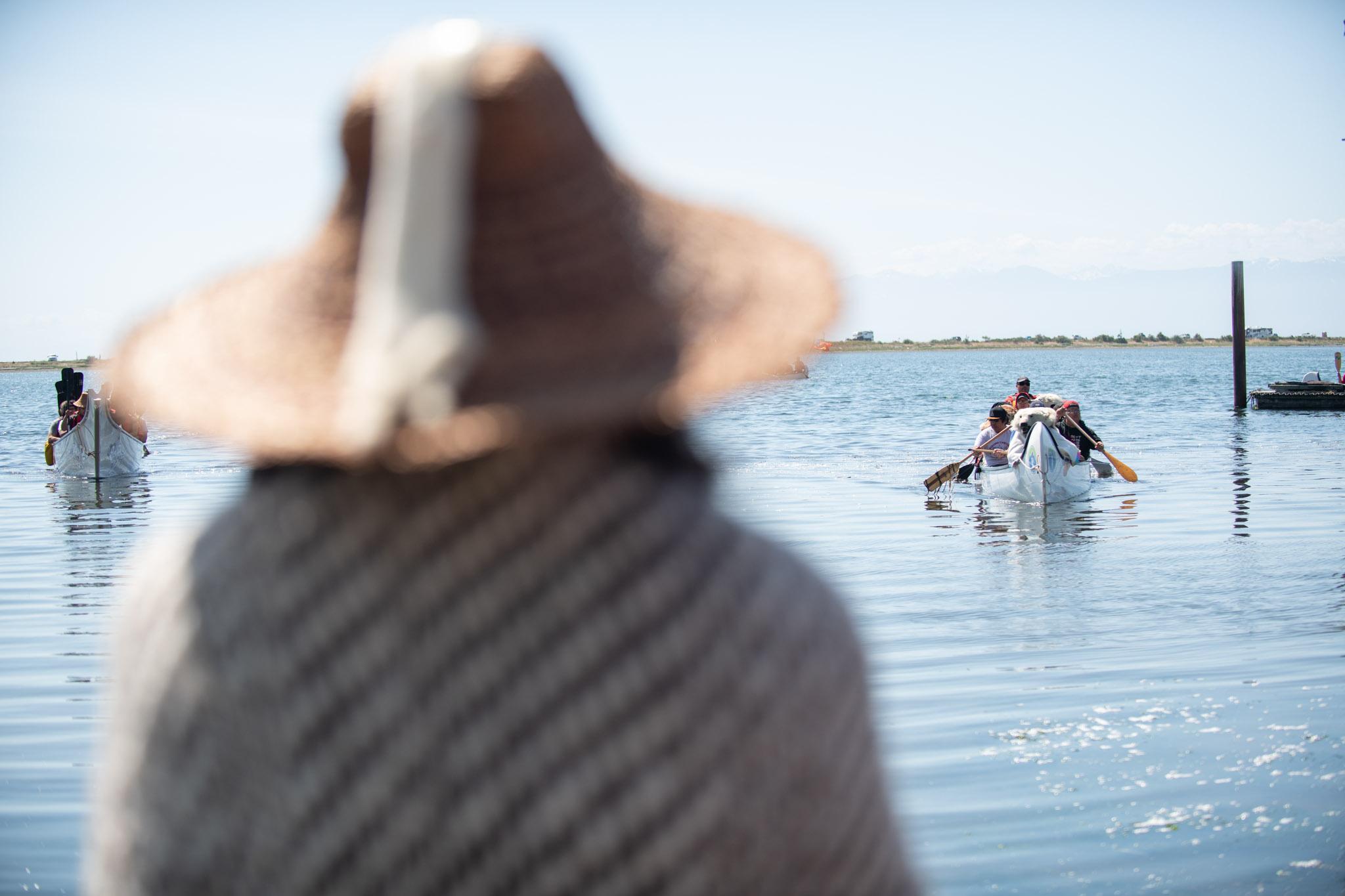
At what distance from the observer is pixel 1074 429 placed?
20.6m

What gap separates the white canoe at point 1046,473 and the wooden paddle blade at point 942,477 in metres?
1.33

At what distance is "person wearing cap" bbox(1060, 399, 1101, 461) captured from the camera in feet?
66.5

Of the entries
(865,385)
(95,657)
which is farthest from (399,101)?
(865,385)

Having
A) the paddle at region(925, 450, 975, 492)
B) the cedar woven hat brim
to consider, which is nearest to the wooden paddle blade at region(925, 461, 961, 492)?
the paddle at region(925, 450, 975, 492)

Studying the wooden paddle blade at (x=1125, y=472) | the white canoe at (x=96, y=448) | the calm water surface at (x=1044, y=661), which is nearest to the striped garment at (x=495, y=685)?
the calm water surface at (x=1044, y=661)

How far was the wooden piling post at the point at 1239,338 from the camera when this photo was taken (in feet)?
139

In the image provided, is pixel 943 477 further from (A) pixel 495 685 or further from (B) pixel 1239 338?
(B) pixel 1239 338

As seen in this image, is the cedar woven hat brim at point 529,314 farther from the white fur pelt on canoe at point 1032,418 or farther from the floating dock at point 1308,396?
the floating dock at point 1308,396

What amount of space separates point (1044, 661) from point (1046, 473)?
33.8 feet

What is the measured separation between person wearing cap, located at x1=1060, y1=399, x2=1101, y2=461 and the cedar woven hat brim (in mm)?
19831

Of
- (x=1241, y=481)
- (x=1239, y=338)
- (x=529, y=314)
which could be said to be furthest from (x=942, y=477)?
(x=1239, y=338)

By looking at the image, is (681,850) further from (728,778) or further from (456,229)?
(456,229)

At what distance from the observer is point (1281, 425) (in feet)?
116

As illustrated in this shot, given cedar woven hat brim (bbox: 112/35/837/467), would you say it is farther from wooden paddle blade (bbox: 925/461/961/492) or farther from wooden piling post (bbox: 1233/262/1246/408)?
wooden piling post (bbox: 1233/262/1246/408)
